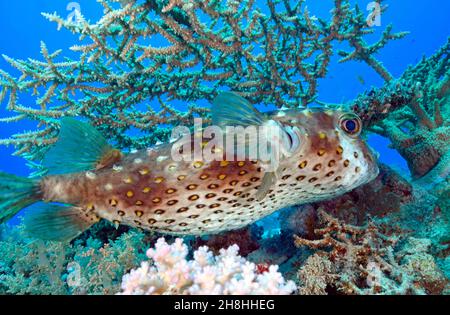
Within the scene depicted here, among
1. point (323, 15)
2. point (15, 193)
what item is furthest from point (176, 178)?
point (323, 15)

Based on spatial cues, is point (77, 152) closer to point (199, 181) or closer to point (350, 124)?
point (199, 181)

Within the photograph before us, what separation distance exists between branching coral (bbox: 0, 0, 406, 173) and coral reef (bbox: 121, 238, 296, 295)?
8.38ft

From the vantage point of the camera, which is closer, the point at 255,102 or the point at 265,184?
the point at 265,184

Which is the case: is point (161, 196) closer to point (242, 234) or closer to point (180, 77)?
point (242, 234)

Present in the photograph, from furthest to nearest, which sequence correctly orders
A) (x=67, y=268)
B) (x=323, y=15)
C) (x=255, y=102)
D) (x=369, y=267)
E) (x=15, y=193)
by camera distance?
(x=323, y=15) → (x=255, y=102) → (x=67, y=268) → (x=15, y=193) → (x=369, y=267)

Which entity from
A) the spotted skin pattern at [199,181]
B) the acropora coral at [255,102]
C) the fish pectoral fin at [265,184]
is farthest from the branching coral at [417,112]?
the fish pectoral fin at [265,184]

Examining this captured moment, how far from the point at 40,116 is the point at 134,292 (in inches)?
132

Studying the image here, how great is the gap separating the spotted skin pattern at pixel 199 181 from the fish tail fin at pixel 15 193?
90 millimetres

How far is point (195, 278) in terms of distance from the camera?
1927 millimetres

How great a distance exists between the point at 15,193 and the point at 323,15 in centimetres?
7238

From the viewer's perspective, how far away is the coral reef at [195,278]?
188cm

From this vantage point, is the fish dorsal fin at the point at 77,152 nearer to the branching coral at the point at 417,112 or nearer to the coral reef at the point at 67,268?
the coral reef at the point at 67,268

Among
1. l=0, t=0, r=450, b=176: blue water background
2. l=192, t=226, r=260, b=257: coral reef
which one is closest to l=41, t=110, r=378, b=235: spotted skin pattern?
l=192, t=226, r=260, b=257: coral reef

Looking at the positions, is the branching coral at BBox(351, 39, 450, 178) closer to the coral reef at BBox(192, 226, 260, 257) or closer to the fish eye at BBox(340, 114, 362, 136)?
the fish eye at BBox(340, 114, 362, 136)
